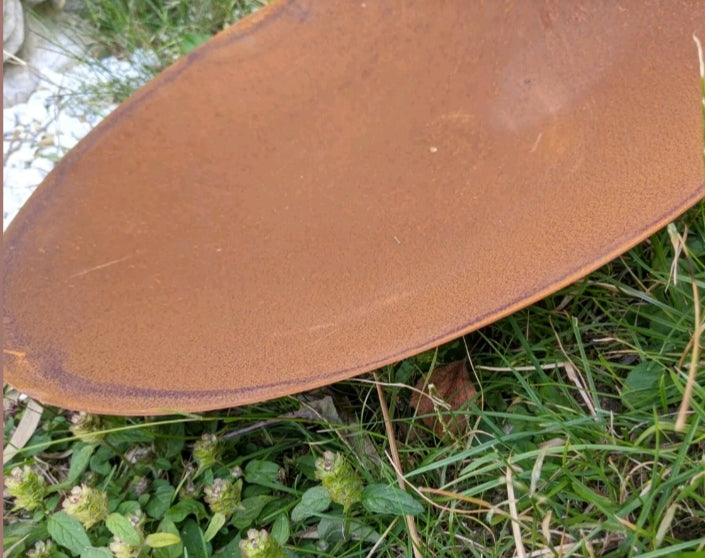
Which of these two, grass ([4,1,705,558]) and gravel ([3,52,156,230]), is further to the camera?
gravel ([3,52,156,230])

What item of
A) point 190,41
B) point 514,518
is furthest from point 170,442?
point 190,41

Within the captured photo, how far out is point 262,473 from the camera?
79cm

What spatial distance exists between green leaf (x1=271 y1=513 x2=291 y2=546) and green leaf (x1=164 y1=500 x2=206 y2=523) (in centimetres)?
9

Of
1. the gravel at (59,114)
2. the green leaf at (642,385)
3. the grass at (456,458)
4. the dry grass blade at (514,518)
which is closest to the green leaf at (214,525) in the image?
the grass at (456,458)

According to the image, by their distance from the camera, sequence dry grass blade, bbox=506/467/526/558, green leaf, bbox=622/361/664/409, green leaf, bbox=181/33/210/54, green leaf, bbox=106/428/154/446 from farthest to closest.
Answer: green leaf, bbox=181/33/210/54, green leaf, bbox=106/428/154/446, green leaf, bbox=622/361/664/409, dry grass blade, bbox=506/467/526/558

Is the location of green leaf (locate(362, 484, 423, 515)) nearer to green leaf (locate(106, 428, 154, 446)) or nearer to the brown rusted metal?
the brown rusted metal

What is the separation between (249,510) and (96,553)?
0.48ft

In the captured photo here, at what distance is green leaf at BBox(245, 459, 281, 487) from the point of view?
79 cm

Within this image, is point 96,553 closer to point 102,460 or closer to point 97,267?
point 102,460

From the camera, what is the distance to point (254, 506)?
2.52 feet

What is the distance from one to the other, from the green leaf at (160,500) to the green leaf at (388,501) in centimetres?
22

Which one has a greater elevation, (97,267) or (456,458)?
(97,267)

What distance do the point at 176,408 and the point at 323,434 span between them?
19cm

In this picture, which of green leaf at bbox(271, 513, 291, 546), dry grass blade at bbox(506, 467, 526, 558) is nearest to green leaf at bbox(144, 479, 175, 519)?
green leaf at bbox(271, 513, 291, 546)
